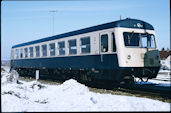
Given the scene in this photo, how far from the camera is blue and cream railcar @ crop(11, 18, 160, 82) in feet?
38.4

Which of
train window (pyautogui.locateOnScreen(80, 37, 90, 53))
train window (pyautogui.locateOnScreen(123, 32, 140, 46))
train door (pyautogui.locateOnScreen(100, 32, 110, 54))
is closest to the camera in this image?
train window (pyautogui.locateOnScreen(123, 32, 140, 46))

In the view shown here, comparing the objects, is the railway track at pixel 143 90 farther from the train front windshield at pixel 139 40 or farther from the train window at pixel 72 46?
the train window at pixel 72 46

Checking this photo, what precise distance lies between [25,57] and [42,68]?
4374 mm

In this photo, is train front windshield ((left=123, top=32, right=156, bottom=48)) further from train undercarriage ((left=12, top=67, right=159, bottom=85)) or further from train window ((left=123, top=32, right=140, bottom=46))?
train undercarriage ((left=12, top=67, right=159, bottom=85))

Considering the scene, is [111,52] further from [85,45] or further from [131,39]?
[85,45]

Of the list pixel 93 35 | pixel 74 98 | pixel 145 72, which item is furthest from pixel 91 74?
pixel 74 98

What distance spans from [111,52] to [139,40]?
1.74m

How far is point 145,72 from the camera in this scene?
12.1m

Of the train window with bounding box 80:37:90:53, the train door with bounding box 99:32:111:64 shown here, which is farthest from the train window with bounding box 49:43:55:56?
the train door with bounding box 99:32:111:64

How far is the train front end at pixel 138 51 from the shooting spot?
1161 centimetres

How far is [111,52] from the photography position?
11945 millimetres

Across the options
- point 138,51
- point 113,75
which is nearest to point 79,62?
point 113,75

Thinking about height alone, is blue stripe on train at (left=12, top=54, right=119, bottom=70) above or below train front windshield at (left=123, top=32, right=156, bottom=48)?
below

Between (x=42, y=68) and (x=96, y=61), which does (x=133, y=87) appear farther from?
(x=42, y=68)
